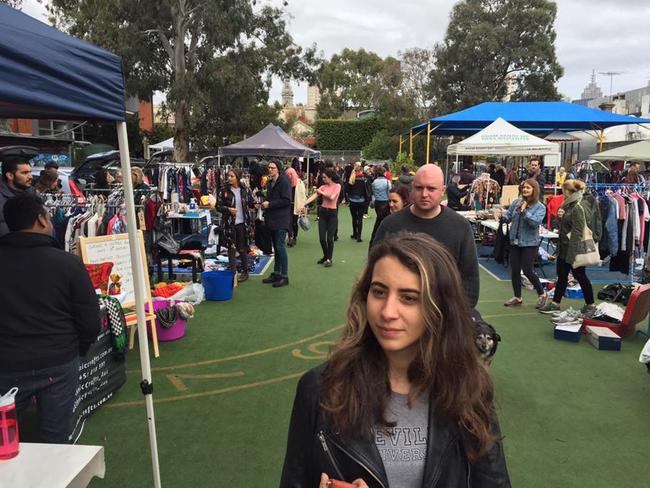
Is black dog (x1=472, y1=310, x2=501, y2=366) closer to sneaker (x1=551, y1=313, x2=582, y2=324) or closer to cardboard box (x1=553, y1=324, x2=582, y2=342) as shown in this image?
cardboard box (x1=553, y1=324, x2=582, y2=342)

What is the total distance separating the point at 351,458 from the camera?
4.27 feet

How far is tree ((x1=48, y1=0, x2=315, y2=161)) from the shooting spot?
77.4 ft

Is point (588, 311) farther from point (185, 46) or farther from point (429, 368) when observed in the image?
point (185, 46)

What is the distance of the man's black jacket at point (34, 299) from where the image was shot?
8.14 feet

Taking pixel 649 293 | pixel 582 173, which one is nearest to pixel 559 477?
pixel 649 293

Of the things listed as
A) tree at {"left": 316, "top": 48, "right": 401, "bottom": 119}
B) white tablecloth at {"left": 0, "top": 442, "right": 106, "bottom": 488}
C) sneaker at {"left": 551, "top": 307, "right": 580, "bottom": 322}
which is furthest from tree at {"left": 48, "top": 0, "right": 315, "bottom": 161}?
tree at {"left": 316, "top": 48, "right": 401, "bottom": 119}

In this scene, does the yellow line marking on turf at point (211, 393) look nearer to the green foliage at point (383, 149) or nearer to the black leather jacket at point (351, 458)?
the black leather jacket at point (351, 458)

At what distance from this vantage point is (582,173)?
1558cm

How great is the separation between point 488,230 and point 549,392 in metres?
7.47

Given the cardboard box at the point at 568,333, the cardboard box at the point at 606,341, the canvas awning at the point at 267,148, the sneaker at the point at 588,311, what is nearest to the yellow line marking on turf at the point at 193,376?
the cardboard box at the point at 568,333

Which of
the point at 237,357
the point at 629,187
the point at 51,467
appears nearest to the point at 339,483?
the point at 51,467

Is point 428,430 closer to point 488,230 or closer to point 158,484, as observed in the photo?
point 158,484

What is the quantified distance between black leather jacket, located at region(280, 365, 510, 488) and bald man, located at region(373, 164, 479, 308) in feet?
7.10

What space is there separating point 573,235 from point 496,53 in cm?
3362
